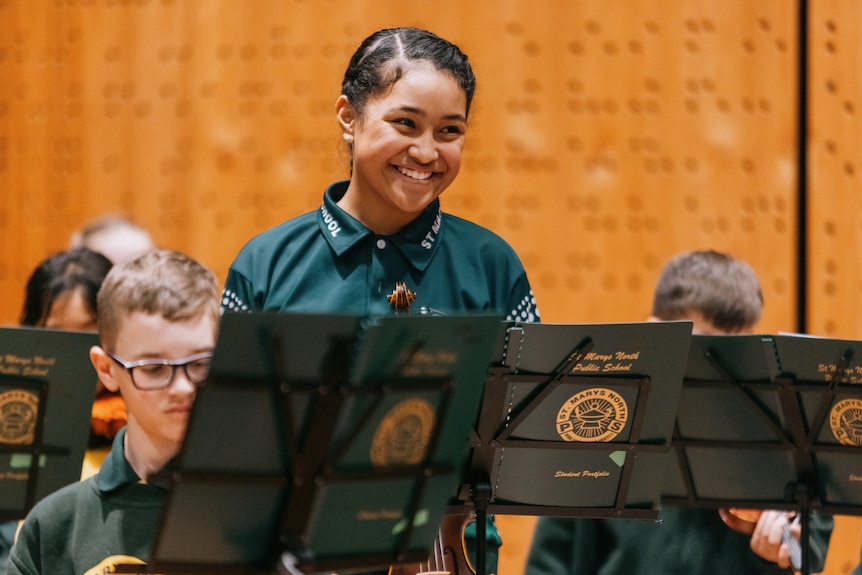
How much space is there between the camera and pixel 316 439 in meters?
1.61

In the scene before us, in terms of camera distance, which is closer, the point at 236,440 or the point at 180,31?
the point at 236,440

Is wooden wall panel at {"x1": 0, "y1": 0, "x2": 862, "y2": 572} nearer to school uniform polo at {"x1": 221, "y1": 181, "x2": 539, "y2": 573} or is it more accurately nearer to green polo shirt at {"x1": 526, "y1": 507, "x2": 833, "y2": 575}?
green polo shirt at {"x1": 526, "y1": 507, "x2": 833, "y2": 575}

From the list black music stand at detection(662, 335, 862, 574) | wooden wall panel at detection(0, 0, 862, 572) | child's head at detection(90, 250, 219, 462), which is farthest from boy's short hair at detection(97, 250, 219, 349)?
wooden wall panel at detection(0, 0, 862, 572)

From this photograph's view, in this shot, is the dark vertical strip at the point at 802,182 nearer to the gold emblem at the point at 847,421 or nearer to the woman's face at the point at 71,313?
the gold emblem at the point at 847,421

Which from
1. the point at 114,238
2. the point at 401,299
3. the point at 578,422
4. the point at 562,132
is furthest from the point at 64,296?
the point at 562,132

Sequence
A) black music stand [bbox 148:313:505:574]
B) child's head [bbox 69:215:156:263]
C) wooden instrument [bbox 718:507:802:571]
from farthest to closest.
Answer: child's head [bbox 69:215:156:263] → wooden instrument [bbox 718:507:802:571] → black music stand [bbox 148:313:505:574]

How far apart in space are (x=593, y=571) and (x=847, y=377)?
3.05 ft

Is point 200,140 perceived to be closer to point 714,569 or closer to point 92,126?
point 92,126

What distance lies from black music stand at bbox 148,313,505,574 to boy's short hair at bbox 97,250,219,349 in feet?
1.60

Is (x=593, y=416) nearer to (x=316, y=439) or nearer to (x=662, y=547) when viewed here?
(x=316, y=439)

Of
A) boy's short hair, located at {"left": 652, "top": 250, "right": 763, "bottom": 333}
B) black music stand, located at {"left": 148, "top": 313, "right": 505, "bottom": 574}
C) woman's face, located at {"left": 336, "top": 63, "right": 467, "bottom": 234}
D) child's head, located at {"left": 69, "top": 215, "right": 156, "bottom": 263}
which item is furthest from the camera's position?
child's head, located at {"left": 69, "top": 215, "right": 156, "bottom": 263}

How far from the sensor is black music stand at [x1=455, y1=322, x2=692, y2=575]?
6.89ft

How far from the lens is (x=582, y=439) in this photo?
2197mm

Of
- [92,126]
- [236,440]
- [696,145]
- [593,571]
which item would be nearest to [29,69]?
[92,126]
